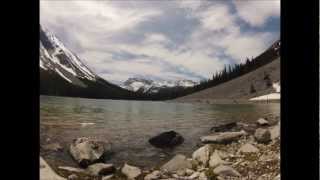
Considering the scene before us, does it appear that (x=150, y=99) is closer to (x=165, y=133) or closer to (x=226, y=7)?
(x=165, y=133)

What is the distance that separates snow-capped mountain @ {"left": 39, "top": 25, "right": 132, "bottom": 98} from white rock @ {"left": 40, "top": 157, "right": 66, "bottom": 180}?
0.23 metres

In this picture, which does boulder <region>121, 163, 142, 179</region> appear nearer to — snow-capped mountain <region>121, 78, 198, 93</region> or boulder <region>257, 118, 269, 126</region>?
snow-capped mountain <region>121, 78, 198, 93</region>

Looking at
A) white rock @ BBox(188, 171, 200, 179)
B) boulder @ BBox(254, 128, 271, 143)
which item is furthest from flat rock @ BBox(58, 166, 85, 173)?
boulder @ BBox(254, 128, 271, 143)

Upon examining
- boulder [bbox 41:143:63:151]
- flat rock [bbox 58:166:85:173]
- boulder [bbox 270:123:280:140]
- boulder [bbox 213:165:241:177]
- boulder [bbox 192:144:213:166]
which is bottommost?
boulder [bbox 213:165:241:177]

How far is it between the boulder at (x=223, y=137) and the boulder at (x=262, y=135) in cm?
4

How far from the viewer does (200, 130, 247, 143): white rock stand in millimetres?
1279

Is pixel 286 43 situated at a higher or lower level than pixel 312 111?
higher

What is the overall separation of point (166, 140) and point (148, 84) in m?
0.20

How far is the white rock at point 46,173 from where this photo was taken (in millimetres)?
1218

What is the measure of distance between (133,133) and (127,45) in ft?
0.97

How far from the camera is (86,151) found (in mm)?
1238

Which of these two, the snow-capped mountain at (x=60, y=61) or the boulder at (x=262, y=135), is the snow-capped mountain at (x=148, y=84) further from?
the boulder at (x=262, y=135)
